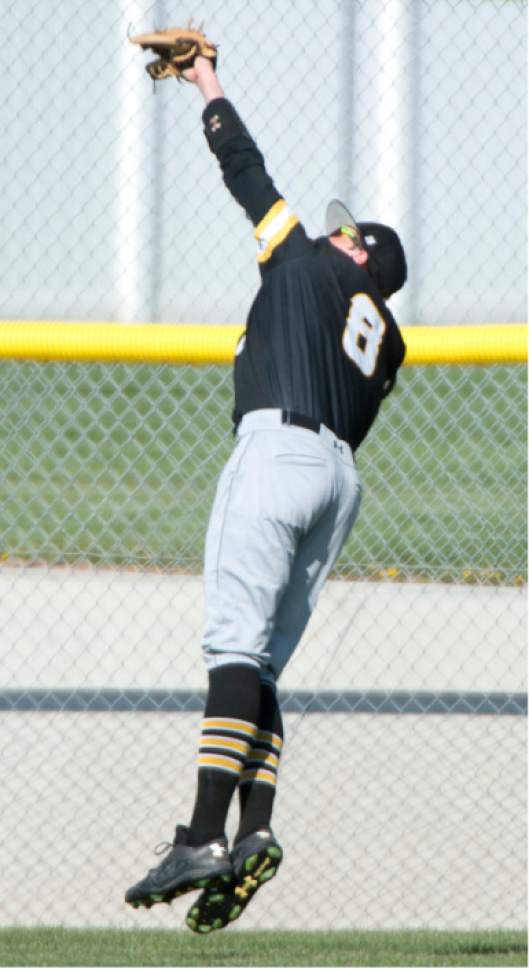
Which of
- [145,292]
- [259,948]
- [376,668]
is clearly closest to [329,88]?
[145,292]

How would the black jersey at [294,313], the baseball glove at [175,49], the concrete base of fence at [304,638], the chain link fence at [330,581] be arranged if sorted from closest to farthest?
the black jersey at [294,313], the baseball glove at [175,49], the chain link fence at [330,581], the concrete base of fence at [304,638]

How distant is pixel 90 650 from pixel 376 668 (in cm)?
138

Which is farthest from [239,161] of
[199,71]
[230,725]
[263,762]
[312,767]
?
[312,767]

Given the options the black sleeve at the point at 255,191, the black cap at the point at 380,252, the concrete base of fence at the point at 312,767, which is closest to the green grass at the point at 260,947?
the concrete base of fence at the point at 312,767

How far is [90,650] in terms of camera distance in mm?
8219

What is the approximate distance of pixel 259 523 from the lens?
3.95 meters

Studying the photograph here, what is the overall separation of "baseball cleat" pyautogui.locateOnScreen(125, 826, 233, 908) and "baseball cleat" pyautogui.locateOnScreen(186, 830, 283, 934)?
0.11ft

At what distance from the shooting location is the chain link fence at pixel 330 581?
583 centimetres

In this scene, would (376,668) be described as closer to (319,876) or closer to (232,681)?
(319,876)

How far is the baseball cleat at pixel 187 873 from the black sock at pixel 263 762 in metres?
0.21

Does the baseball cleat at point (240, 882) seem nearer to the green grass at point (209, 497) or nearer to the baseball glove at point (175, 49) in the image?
the baseball glove at point (175, 49)

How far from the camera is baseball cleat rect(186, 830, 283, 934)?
3.90m

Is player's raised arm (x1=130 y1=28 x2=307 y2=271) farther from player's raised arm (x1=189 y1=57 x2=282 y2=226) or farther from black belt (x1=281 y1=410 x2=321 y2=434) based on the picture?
black belt (x1=281 y1=410 x2=321 y2=434)

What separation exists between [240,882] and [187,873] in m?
0.15
